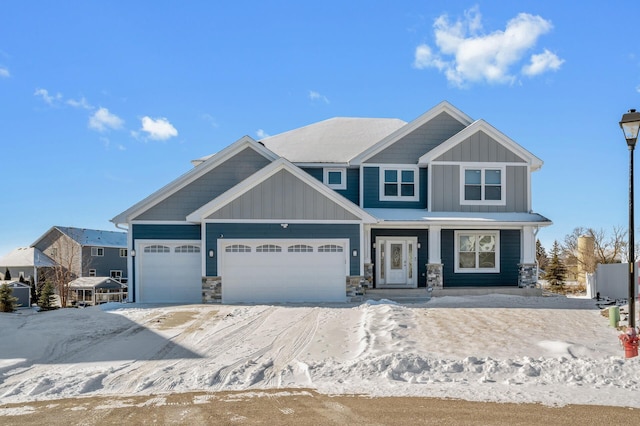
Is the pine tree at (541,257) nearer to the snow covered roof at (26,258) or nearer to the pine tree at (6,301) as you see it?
the pine tree at (6,301)

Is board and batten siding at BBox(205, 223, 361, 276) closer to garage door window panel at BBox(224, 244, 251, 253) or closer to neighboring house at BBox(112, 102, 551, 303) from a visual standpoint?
Answer: neighboring house at BBox(112, 102, 551, 303)

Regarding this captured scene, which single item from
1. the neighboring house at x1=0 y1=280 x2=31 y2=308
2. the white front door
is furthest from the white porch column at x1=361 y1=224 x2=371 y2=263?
the neighboring house at x1=0 y1=280 x2=31 y2=308

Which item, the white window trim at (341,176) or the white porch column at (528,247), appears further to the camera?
the white window trim at (341,176)

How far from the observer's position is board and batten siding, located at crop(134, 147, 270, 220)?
19.4m

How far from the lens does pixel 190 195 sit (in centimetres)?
1970

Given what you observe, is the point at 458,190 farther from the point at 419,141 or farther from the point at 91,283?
the point at 91,283

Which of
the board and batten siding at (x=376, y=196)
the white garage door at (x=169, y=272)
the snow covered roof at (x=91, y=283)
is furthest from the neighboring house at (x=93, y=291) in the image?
the board and batten siding at (x=376, y=196)

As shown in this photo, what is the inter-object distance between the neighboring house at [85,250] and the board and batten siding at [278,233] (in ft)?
115

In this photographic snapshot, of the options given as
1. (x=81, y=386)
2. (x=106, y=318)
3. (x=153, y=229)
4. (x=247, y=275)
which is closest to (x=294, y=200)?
(x=247, y=275)

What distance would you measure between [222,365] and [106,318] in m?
6.96

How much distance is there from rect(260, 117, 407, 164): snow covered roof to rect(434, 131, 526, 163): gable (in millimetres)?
3983

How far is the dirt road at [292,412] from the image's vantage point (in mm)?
6730

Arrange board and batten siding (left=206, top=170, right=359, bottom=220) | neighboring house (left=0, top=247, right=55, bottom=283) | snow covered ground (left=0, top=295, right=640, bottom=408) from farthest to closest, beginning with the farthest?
neighboring house (left=0, top=247, right=55, bottom=283) → board and batten siding (left=206, top=170, right=359, bottom=220) → snow covered ground (left=0, top=295, right=640, bottom=408)

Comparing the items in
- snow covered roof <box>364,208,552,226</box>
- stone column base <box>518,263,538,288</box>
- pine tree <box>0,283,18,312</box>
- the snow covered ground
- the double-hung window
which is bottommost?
pine tree <box>0,283,18,312</box>
